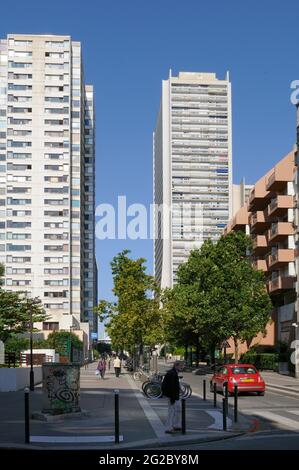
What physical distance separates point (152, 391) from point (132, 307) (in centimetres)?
2801

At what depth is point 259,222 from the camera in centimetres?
6869

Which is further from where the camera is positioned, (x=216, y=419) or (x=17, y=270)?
(x=17, y=270)

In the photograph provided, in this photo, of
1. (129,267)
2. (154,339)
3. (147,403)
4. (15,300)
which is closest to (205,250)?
(129,267)

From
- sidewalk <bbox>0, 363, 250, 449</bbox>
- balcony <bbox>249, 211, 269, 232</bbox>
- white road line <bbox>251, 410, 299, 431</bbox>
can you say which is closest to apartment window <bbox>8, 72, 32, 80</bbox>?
balcony <bbox>249, 211, 269, 232</bbox>

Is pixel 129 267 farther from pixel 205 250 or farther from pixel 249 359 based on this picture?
pixel 249 359

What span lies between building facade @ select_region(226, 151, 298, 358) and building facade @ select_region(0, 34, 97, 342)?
171 feet

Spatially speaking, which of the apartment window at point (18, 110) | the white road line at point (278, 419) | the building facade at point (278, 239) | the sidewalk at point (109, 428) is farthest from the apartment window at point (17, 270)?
the white road line at point (278, 419)

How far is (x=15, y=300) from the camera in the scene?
64125 millimetres

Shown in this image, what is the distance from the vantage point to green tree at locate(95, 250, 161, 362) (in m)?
55.9

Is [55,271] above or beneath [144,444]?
above

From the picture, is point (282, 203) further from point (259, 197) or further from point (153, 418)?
point (153, 418)

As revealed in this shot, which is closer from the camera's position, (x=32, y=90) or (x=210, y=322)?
(x=210, y=322)

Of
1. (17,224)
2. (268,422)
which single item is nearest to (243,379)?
(268,422)

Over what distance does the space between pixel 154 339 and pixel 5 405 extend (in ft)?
102
